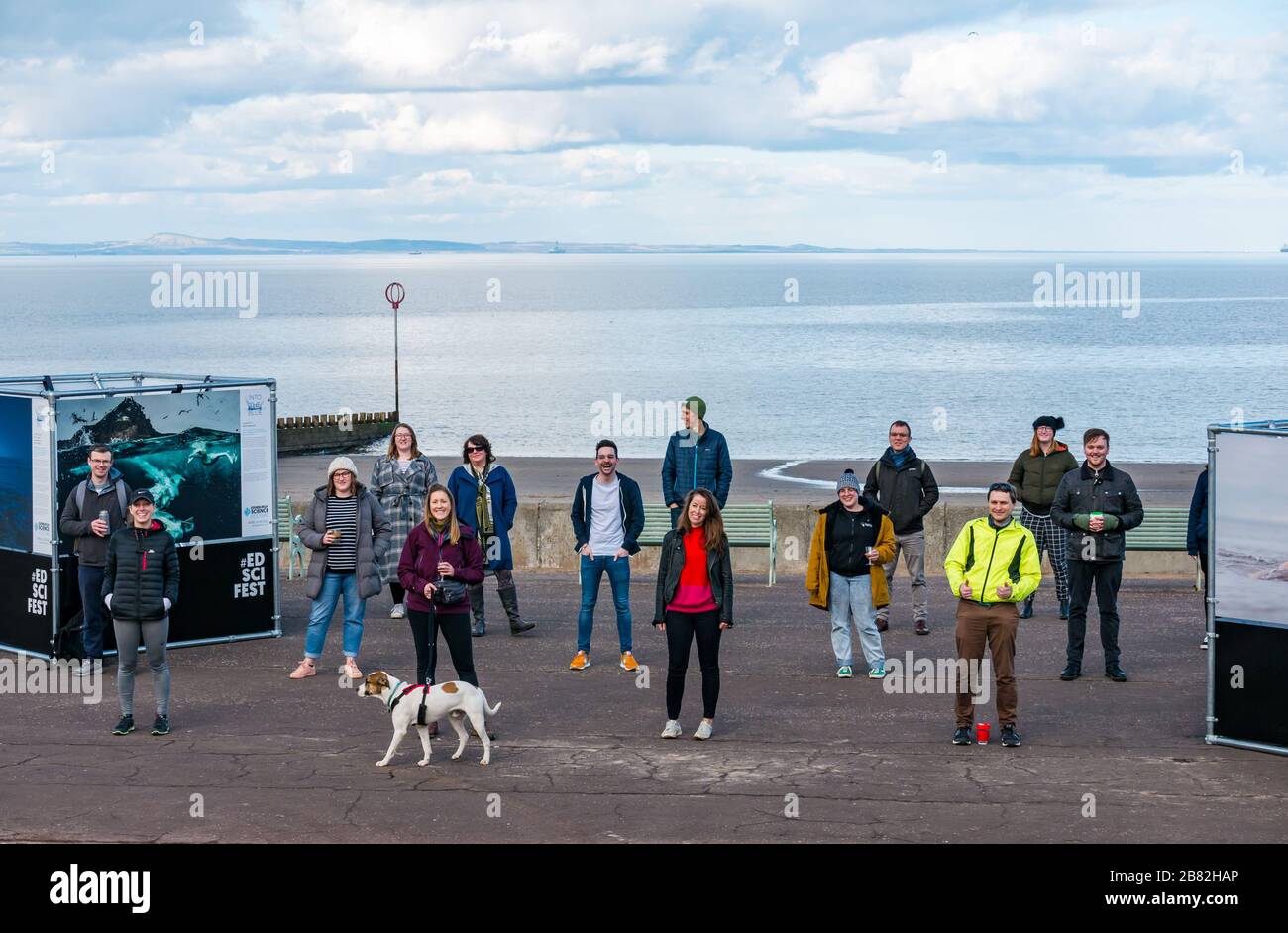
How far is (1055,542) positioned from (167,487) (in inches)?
321

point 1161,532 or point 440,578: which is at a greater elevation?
point 440,578

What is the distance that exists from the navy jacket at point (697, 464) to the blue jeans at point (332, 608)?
289 cm

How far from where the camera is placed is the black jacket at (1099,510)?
1220cm

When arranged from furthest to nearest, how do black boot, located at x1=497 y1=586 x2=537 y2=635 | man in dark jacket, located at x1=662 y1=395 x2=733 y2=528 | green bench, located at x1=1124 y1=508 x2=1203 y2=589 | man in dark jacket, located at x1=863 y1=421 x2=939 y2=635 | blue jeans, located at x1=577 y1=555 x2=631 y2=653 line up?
green bench, located at x1=1124 y1=508 x2=1203 y2=589 < black boot, located at x1=497 y1=586 x2=537 y2=635 < man in dark jacket, located at x1=863 y1=421 x2=939 y2=635 < man in dark jacket, located at x1=662 y1=395 x2=733 y2=528 < blue jeans, located at x1=577 y1=555 x2=631 y2=653

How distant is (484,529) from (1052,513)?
16.1ft

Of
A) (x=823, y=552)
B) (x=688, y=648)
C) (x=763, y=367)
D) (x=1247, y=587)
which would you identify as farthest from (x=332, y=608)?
(x=763, y=367)

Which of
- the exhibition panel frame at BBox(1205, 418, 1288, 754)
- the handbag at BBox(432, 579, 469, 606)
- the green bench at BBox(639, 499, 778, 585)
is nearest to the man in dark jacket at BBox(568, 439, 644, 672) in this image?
the handbag at BBox(432, 579, 469, 606)

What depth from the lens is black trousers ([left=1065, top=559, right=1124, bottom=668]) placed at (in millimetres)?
12234

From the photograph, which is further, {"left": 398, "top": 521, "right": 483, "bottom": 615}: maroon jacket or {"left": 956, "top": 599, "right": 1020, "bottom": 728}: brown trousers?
{"left": 398, "top": 521, "right": 483, "bottom": 615}: maroon jacket

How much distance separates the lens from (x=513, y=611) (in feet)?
47.1

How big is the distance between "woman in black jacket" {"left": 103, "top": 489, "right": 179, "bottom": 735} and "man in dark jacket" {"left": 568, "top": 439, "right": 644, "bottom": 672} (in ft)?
11.3

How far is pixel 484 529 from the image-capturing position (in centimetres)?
1391

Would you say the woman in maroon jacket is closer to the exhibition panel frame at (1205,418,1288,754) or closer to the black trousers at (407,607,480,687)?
the black trousers at (407,607,480,687)

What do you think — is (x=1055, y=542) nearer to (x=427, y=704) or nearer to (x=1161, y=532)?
(x=1161, y=532)
